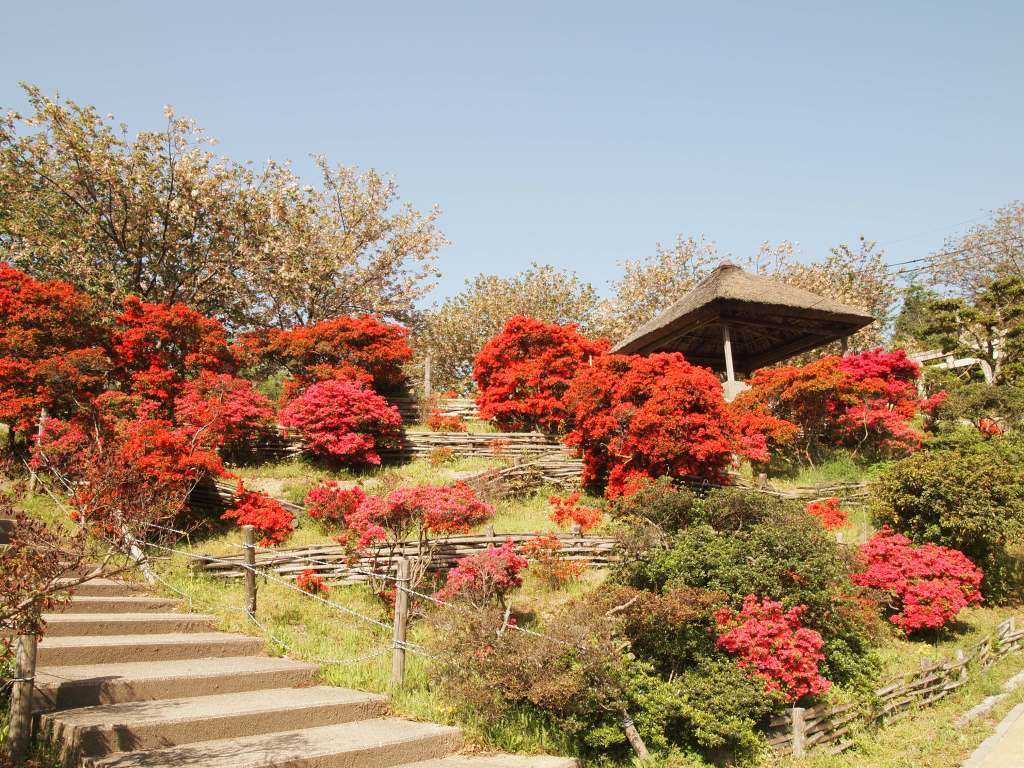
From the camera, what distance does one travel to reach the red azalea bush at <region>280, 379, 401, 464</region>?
559 inches

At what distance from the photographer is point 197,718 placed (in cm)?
457

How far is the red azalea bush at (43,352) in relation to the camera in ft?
37.1

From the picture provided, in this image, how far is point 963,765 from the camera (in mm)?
6188

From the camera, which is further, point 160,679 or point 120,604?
point 120,604

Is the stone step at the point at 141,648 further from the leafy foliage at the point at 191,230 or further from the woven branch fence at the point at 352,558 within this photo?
Result: the leafy foliage at the point at 191,230

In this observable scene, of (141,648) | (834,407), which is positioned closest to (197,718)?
(141,648)

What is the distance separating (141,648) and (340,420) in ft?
28.6

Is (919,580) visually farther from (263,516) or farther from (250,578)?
(263,516)

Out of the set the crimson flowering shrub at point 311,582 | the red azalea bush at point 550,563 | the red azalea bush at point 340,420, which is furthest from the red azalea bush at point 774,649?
the red azalea bush at point 340,420

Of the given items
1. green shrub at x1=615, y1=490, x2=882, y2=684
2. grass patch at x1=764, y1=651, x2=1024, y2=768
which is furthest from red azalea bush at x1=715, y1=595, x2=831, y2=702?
grass patch at x1=764, y1=651, x2=1024, y2=768

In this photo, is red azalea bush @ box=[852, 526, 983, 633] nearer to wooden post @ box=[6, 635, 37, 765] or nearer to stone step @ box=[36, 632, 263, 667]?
stone step @ box=[36, 632, 263, 667]

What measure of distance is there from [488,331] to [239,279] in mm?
10944

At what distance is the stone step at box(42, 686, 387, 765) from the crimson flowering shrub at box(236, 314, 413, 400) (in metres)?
11.5

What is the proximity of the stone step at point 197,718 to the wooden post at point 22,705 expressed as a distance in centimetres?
30
